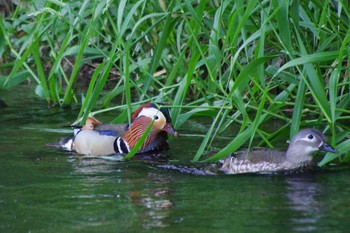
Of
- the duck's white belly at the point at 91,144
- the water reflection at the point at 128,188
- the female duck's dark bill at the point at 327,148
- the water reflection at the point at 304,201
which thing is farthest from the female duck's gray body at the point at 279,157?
the duck's white belly at the point at 91,144

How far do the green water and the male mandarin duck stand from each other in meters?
0.20

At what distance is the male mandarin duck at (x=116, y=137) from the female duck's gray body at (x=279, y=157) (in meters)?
1.07

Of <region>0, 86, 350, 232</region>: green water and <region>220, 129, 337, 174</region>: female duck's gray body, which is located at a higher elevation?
<region>220, 129, 337, 174</region>: female duck's gray body

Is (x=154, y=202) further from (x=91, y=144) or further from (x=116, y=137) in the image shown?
(x=116, y=137)

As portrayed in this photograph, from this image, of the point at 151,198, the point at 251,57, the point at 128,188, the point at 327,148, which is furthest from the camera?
the point at 251,57

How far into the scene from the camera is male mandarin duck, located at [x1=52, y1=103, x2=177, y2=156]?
8.16 meters

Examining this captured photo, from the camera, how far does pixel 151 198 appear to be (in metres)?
6.19

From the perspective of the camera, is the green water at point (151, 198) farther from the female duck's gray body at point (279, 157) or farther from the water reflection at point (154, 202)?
the female duck's gray body at point (279, 157)

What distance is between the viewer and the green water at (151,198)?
18.0 ft

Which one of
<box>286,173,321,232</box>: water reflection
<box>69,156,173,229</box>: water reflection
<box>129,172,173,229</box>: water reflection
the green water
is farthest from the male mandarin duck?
<box>286,173,321,232</box>: water reflection

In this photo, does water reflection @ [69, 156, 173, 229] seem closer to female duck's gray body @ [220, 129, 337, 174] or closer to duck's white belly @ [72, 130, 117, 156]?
duck's white belly @ [72, 130, 117, 156]

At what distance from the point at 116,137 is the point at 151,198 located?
7.23 feet

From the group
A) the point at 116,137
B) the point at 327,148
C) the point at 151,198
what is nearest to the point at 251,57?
the point at 327,148

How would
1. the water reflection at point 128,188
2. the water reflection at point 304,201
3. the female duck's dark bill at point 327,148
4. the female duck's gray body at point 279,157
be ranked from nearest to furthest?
the water reflection at point 304,201, the water reflection at point 128,188, the female duck's dark bill at point 327,148, the female duck's gray body at point 279,157
